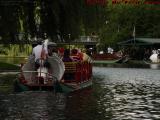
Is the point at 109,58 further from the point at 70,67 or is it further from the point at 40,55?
the point at 40,55

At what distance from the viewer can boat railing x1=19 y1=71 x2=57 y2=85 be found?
23.6m

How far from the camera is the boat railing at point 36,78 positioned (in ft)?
77.5

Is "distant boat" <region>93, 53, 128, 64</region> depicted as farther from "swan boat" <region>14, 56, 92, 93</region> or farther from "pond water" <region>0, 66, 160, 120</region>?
"pond water" <region>0, 66, 160, 120</region>

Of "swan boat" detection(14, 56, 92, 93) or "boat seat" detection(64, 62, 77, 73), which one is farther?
"boat seat" detection(64, 62, 77, 73)

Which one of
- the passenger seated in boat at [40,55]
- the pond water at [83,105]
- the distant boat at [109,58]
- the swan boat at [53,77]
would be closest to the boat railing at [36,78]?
the swan boat at [53,77]

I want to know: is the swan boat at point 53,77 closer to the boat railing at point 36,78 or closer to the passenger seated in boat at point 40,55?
the boat railing at point 36,78

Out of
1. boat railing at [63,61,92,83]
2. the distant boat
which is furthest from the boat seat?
the distant boat

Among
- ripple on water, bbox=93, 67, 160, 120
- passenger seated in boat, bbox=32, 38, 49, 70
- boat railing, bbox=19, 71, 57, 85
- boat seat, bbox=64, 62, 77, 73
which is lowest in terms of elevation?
ripple on water, bbox=93, 67, 160, 120

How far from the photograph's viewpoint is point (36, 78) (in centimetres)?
2444

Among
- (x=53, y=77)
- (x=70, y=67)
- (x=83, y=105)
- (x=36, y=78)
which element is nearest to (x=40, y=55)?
(x=36, y=78)

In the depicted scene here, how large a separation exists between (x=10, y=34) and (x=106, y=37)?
81336mm

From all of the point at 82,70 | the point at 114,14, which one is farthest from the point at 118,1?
the point at 82,70

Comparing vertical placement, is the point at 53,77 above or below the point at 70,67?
below

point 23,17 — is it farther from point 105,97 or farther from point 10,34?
point 105,97
